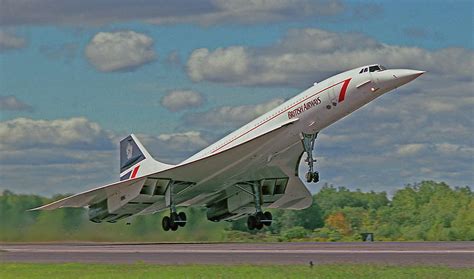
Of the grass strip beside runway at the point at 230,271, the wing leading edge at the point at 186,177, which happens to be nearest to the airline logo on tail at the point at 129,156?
the wing leading edge at the point at 186,177

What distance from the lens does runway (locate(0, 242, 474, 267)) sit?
1075 inches

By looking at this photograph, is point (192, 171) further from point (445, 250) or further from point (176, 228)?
point (445, 250)

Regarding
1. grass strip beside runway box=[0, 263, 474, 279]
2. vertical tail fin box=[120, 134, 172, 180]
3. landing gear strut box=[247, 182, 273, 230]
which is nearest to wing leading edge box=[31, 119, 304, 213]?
landing gear strut box=[247, 182, 273, 230]

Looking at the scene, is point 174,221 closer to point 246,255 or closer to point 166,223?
point 166,223

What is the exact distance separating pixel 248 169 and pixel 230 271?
1151 centimetres

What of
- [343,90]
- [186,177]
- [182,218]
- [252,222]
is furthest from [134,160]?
[343,90]

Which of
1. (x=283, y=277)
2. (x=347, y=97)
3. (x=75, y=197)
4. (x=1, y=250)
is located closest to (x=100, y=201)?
(x=75, y=197)

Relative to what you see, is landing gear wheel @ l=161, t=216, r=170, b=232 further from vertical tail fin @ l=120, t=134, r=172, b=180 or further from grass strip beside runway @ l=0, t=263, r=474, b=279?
grass strip beside runway @ l=0, t=263, r=474, b=279

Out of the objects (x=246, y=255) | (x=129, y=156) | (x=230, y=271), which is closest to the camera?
(x=230, y=271)

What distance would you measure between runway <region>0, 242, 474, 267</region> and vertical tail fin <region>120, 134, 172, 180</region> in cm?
371

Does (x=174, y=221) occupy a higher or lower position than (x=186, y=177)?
lower

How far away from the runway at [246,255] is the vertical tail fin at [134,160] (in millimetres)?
3710

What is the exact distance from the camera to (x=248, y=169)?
35.5m

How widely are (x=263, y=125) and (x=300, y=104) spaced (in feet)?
6.28
